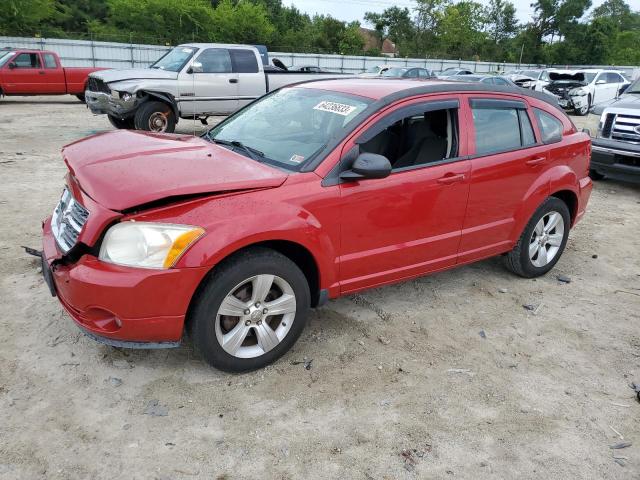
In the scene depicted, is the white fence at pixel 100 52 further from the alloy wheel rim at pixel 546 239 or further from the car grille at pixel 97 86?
the alloy wheel rim at pixel 546 239

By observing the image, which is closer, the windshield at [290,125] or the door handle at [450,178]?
the windshield at [290,125]

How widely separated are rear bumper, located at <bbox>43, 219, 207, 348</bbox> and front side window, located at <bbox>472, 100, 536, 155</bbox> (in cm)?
247

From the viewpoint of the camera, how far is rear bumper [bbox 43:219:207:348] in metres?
2.70

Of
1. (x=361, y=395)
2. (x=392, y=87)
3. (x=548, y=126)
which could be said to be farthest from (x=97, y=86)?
(x=361, y=395)

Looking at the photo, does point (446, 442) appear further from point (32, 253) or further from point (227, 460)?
point (32, 253)

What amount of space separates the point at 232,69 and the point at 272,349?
375 inches

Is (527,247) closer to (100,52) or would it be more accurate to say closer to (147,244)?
(147,244)

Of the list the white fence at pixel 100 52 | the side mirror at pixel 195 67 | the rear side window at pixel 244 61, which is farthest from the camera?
the white fence at pixel 100 52

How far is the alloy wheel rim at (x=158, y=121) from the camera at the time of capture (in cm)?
1028

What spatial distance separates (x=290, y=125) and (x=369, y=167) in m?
0.90

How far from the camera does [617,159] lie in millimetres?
7996

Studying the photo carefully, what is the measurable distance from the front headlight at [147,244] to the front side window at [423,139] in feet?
5.51

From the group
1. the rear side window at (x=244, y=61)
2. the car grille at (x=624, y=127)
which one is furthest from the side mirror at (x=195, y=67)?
the car grille at (x=624, y=127)

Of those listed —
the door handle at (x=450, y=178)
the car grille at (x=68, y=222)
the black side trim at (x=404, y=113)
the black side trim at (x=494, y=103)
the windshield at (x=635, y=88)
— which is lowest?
the car grille at (x=68, y=222)
